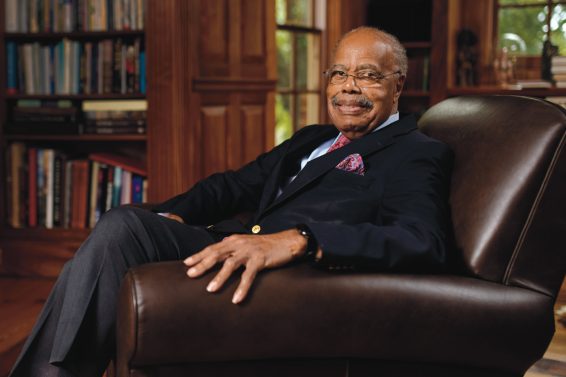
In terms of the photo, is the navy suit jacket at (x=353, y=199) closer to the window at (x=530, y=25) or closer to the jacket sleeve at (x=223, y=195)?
the jacket sleeve at (x=223, y=195)

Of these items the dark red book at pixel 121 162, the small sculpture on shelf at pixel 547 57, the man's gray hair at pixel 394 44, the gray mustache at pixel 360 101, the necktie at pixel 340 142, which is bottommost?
the dark red book at pixel 121 162

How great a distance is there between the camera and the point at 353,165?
5.83 ft

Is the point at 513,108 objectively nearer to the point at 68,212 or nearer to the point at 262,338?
the point at 262,338

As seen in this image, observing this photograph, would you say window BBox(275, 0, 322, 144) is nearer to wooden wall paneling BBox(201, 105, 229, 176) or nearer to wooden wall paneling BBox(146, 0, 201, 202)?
wooden wall paneling BBox(201, 105, 229, 176)

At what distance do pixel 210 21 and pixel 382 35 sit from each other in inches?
69.9

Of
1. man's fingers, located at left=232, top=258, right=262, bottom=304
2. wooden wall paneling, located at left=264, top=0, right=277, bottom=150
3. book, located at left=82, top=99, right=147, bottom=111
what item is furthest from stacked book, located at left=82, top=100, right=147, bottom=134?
man's fingers, located at left=232, top=258, right=262, bottom=304

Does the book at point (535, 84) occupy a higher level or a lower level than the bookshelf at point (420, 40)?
lower

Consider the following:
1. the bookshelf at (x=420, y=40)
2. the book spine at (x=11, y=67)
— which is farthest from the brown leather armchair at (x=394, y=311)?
the bookshelf at (x=420, y=40)

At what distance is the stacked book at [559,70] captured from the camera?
164 inches

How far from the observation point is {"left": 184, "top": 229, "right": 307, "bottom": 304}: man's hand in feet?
4.15

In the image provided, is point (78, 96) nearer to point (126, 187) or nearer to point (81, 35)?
point (81, 35)

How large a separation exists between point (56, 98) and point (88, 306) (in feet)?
8.03

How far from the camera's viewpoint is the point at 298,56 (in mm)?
4453

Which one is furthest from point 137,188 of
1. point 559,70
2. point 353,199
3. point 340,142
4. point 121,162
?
point 559,70
